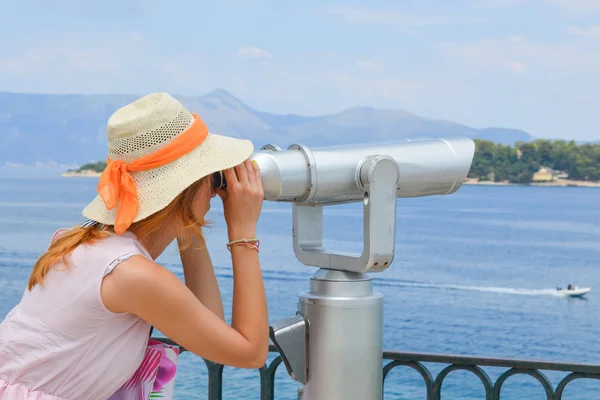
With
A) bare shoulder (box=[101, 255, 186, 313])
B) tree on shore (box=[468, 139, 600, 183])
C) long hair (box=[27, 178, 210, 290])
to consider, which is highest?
tree on shore (box=[468, 139, 600, 183])

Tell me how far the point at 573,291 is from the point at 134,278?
158ft

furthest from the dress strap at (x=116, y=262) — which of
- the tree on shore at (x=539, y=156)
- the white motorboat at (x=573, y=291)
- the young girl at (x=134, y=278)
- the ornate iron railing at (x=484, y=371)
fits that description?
the tree on shore at (x=539, y=156)

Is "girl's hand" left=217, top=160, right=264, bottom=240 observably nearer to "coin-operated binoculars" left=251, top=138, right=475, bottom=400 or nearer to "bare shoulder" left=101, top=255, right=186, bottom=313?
"coin-operated binoculars" left=251, top=138, right=475, bottom=400

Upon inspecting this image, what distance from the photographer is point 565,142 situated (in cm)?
7250

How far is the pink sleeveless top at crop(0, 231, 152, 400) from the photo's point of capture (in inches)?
61.1

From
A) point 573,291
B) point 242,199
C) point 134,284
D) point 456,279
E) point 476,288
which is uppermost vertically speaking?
point 242,199

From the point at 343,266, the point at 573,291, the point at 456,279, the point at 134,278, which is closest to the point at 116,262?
the point at 134,278

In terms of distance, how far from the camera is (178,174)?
1.58 m

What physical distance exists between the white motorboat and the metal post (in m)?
46.5

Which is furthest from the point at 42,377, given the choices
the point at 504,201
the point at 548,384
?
the point at 504,201

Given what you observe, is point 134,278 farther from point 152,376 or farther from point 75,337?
point 152,376

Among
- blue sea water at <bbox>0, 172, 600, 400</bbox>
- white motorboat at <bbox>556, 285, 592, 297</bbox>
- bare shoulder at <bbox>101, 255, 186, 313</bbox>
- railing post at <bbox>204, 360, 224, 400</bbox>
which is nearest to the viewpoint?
bare shoulder at <bbox>101, 255, 186, 313</bbox>

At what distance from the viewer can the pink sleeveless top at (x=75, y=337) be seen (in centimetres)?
155

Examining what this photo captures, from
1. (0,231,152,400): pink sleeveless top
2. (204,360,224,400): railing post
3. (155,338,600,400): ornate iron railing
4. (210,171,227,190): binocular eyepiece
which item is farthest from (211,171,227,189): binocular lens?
(204,360,224,400): railing post
